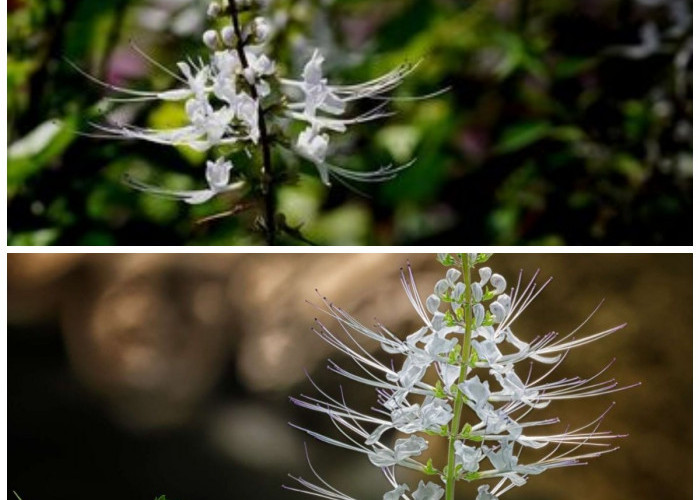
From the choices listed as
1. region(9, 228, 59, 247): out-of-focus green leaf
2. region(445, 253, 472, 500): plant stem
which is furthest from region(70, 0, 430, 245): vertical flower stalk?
region(445, 253, 472, 500): plant stem

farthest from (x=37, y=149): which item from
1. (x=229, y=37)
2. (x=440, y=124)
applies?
(x=440, y=124)

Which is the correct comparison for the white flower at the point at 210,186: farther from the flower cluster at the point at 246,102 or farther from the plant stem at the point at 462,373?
the plant stem at the point at 462,373

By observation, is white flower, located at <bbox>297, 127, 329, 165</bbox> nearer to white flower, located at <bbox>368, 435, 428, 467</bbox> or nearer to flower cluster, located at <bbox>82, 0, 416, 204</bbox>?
flower cluster, located at <bbox>82, 0, 416, 204</bbox>

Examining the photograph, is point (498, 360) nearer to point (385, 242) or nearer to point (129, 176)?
point (385, 242)

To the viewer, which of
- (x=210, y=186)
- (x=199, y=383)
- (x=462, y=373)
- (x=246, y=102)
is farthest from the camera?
(x=199, y=383)

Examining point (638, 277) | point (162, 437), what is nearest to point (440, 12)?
point (638, 277)

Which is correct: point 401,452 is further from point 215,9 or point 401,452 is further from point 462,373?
point 215,9

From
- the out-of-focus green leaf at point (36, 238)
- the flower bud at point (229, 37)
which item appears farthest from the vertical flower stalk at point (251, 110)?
the out-of-focus green leaf at point (36, 238)
